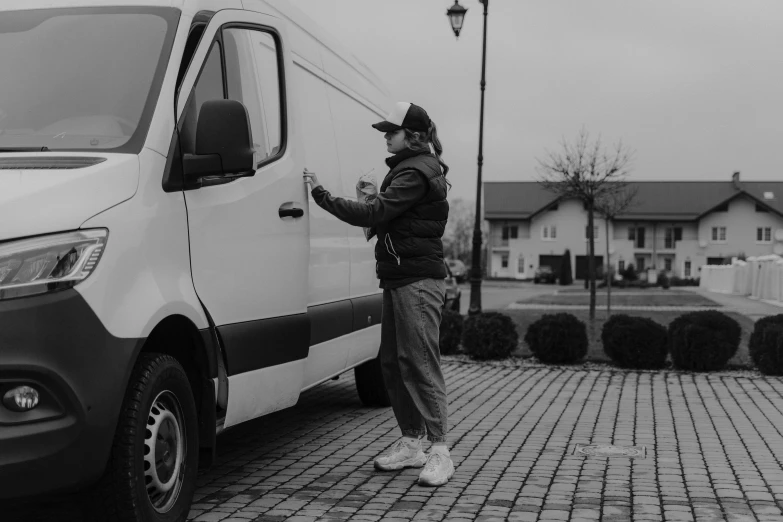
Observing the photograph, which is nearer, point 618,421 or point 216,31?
point 216,31

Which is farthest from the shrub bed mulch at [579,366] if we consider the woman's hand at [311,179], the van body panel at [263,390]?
the woman's hand at [311,179]

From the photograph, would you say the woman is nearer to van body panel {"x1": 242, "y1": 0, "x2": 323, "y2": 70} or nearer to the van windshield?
van body panel {"x1": 242, "y1": 0, "x2": 323, "y2": 70}

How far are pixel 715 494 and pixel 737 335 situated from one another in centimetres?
689

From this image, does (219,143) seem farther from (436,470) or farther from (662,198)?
(662,198)

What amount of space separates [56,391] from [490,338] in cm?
1002

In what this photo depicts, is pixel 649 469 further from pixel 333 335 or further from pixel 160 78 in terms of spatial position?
pixel 160 78

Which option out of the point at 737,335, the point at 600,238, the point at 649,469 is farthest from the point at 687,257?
the point at 649,469

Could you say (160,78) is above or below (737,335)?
above

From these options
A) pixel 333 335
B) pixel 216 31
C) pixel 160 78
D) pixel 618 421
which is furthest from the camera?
pixel 618 421

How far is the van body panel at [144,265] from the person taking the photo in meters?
3.93

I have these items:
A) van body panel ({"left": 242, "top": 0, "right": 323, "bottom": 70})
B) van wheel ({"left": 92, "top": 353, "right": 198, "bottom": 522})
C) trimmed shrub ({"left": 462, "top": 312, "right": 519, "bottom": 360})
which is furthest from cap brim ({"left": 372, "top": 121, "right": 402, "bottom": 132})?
trimmed shrub ({"left": 462, "top": 312, "right": 519, "bottom": 360})

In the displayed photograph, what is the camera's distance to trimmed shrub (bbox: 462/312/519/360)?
529 inches

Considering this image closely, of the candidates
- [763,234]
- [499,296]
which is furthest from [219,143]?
[763,234]

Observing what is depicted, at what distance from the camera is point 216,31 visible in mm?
5059
